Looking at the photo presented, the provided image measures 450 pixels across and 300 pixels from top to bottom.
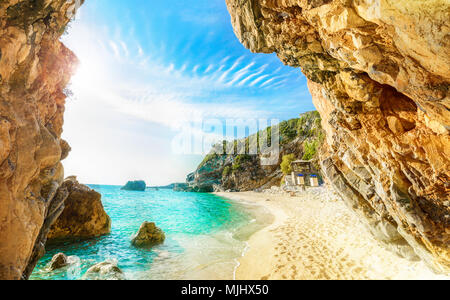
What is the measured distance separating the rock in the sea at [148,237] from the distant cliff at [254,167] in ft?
160

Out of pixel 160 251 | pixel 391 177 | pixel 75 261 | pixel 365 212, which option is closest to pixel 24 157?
pixel 75 261

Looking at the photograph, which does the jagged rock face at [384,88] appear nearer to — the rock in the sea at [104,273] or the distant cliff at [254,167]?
the rock in the sea at [104,273]

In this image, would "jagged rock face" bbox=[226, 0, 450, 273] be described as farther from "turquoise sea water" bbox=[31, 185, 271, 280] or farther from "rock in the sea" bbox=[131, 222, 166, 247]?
"rock in the sea" bbox=[131, 222, 166, 247]

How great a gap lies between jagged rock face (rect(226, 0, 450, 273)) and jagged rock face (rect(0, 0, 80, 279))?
7.03 meters

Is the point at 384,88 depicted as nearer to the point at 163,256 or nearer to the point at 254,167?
the point at 163,256

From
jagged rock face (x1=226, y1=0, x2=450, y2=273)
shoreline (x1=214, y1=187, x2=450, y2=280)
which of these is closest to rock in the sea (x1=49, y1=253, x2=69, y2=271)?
shoreline (x1=214, y1=187, x2=450, y2=280)

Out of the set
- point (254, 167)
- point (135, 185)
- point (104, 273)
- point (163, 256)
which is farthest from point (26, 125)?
point (135, 185)

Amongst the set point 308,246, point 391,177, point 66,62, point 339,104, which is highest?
point 66,62

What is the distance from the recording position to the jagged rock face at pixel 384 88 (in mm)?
3234

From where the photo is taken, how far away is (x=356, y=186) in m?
8.29

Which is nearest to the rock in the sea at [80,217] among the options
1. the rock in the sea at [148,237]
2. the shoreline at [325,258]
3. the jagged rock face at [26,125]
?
the rock in the sea at [148,237]

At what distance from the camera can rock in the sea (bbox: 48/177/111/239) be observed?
12992 millimetres
